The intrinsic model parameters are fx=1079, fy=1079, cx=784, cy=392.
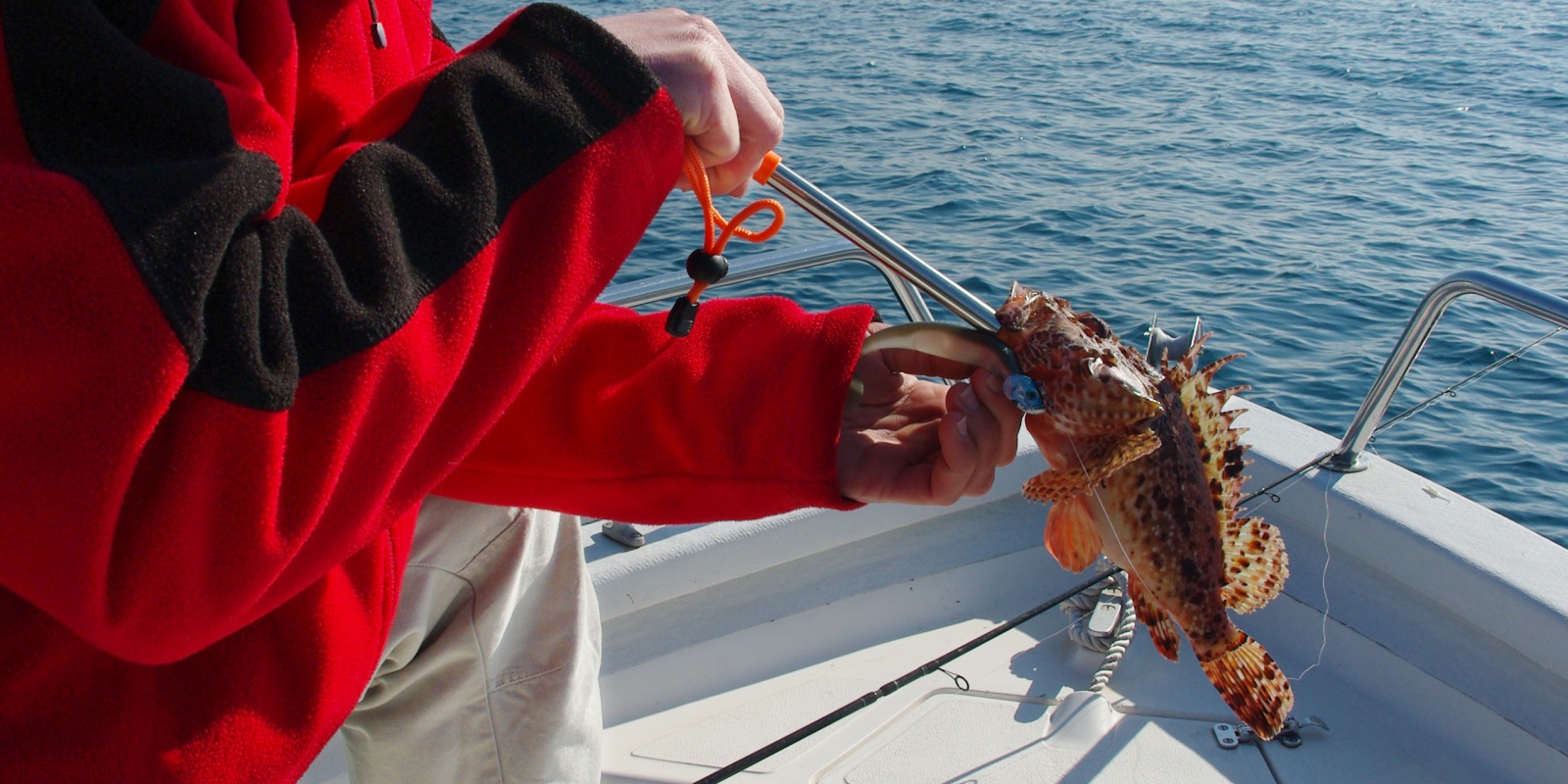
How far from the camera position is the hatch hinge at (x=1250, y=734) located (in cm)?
315

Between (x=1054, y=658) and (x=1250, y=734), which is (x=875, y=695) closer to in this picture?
(x=1054, y=658)

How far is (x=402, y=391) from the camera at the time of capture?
45.3 inches

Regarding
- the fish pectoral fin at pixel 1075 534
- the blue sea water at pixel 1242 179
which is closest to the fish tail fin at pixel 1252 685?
the fish pectoral fin at pixel 1075 534

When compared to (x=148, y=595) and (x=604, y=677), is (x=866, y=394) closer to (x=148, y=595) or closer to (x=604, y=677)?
(x=148, y=595)

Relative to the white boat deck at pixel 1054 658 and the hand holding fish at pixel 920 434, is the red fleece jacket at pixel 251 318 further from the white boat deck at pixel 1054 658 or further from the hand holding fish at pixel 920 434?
the white boat deck at pixel 1054 658

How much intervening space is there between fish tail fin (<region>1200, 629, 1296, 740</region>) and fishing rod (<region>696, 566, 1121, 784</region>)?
88cm

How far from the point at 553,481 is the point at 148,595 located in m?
0.78

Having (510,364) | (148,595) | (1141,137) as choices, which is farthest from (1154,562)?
(1141,137)

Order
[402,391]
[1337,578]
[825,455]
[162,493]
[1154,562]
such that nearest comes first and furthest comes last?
[162,493] < [402,391] < [825,455] < [1154,562] < [1337,578]

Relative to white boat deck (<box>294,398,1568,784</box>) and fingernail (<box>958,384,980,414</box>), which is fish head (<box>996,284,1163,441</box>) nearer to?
fingernail (<box>958,384,980,414</box>)

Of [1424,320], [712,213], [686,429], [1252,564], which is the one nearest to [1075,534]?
[1252,564]

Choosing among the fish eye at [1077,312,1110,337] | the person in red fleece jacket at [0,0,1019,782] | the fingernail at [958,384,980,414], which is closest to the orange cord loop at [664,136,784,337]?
the person in red fleece jacket at [0,0,1019,782]

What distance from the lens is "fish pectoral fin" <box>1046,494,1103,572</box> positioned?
2414 mm

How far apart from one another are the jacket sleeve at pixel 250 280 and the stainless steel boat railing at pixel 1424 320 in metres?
2.65
